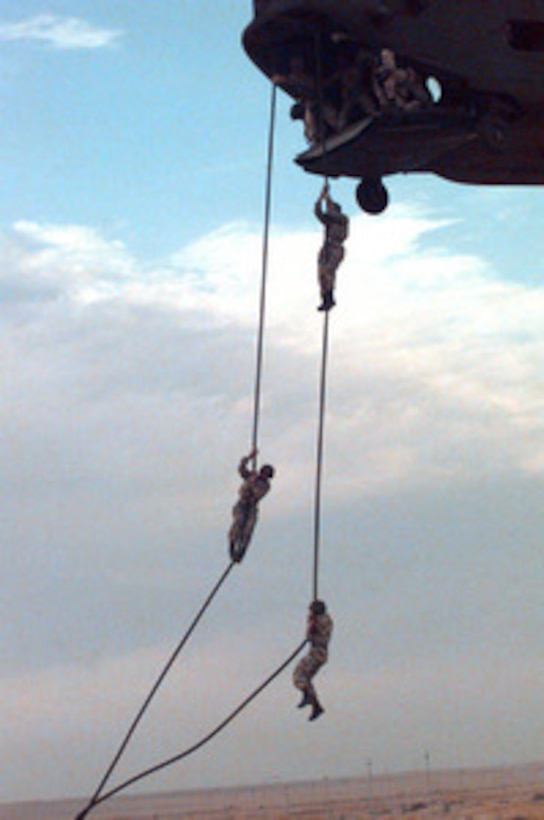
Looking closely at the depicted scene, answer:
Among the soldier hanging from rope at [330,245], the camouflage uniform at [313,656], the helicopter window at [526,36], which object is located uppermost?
the helicopter window at [526,36]

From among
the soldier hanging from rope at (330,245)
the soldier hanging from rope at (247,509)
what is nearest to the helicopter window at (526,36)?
the soldier hanging from rope at (330,245)

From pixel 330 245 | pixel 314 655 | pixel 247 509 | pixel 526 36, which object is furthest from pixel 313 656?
pixel 526 36

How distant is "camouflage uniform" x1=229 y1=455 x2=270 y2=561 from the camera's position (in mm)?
7664

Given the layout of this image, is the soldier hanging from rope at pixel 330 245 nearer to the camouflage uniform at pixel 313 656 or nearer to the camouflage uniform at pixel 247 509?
the camouflage uniform at pixel 247 509

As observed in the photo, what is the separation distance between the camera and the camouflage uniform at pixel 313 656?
7.33 meters

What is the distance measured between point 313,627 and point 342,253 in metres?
2.03

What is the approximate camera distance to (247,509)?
25.2 ft

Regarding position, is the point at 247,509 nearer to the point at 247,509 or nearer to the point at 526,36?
the point at 247,509

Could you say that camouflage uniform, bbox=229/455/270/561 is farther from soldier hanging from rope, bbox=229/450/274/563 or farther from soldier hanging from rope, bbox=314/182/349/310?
soldier hanging from rope, bbox=314/182/349/310

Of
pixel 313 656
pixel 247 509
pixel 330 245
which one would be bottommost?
pixel 313 656

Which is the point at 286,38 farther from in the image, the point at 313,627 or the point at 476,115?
the point at 313,627

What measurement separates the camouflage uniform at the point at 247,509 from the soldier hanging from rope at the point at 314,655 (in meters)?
0.50

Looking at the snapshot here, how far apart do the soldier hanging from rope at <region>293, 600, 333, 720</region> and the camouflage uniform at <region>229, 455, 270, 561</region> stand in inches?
19.9

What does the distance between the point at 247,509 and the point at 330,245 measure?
59.5 inches
